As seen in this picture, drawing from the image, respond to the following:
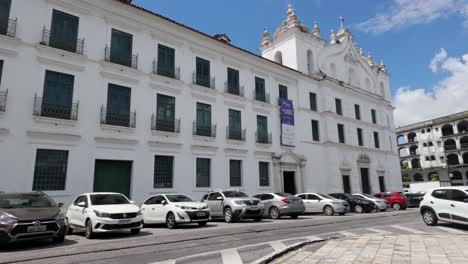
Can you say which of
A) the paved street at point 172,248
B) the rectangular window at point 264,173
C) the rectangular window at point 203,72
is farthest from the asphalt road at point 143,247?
the rectangular window at point 203,72

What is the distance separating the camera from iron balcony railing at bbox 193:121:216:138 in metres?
20.3

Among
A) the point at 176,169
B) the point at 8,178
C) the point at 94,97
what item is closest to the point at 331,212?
the point at 176,169

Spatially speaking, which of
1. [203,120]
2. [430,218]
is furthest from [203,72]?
[430,218]

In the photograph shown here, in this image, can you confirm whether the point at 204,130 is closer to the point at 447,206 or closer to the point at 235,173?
the point at 235,173

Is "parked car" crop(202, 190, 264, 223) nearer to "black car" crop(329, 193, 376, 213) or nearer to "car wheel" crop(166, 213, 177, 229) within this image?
"car wheel" crop(166, 213, 177, 229)

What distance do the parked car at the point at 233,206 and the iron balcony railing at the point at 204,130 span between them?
5.27m

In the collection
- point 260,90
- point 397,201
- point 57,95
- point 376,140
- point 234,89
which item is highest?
point 260,90

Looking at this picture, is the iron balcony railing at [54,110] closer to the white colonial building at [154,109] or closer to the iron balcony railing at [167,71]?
the white colonial building at [154,109]

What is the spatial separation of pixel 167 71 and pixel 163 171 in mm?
6298

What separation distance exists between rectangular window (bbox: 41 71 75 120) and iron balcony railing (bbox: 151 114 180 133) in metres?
4.50

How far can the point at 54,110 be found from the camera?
49.5 feet

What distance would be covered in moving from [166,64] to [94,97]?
5268mm

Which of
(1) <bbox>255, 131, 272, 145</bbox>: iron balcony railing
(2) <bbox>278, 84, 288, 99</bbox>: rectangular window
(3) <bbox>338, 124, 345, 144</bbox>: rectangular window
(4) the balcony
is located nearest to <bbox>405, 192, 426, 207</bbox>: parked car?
(3) <bbox>338, 124, 345, 144</bbox>: rectangular window

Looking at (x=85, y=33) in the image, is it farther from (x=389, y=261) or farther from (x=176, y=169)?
(x=389, y=261)
